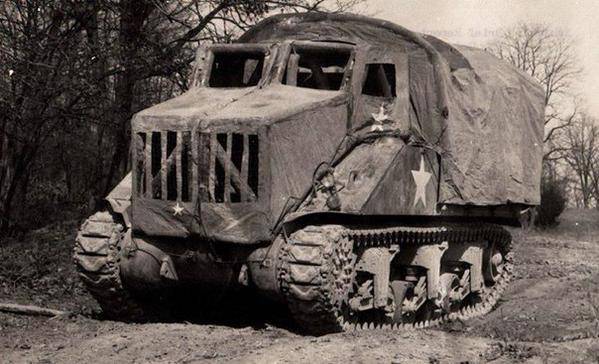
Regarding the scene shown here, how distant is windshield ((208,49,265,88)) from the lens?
1034 cm

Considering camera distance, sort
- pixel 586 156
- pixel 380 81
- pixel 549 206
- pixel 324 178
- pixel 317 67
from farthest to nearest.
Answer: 1. pixel 586 156
2. pixel 549 206
3. pixel 380 81
4. pixel 317 67
5. pixel 324 178

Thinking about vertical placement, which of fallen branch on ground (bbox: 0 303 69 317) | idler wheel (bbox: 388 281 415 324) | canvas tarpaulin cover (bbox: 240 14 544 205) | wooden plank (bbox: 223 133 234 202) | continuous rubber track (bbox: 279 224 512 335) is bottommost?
fallen branch on ground (bbox: 0 303 69 317)

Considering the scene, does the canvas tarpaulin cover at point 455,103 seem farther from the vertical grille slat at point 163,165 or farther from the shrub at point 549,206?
the shrub at point 549,206

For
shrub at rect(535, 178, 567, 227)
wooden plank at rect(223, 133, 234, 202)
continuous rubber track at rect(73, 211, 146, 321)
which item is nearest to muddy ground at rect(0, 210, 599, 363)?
continuous rubber track at rect(73, 211, 146, 321)

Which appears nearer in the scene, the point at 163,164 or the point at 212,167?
the point at 212,167

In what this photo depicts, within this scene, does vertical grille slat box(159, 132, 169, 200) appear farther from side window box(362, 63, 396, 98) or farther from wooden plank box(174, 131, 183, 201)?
side window box(362, 63, 396, 98)

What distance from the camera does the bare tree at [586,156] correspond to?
70.5 m

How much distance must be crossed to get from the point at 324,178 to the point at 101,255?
224cm

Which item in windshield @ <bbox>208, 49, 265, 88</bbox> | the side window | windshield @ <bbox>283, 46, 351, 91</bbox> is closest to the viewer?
windshield @ <bbox>283, 46, 351, 91</bbox>

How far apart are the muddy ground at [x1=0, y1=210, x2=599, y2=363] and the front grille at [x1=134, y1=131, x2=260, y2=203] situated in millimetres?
1267

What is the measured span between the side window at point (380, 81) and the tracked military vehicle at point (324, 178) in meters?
0.01

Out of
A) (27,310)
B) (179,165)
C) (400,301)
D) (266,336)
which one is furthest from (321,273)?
(27,310)

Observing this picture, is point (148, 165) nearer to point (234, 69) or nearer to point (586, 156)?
point (234, 69)

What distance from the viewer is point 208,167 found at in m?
8.50
